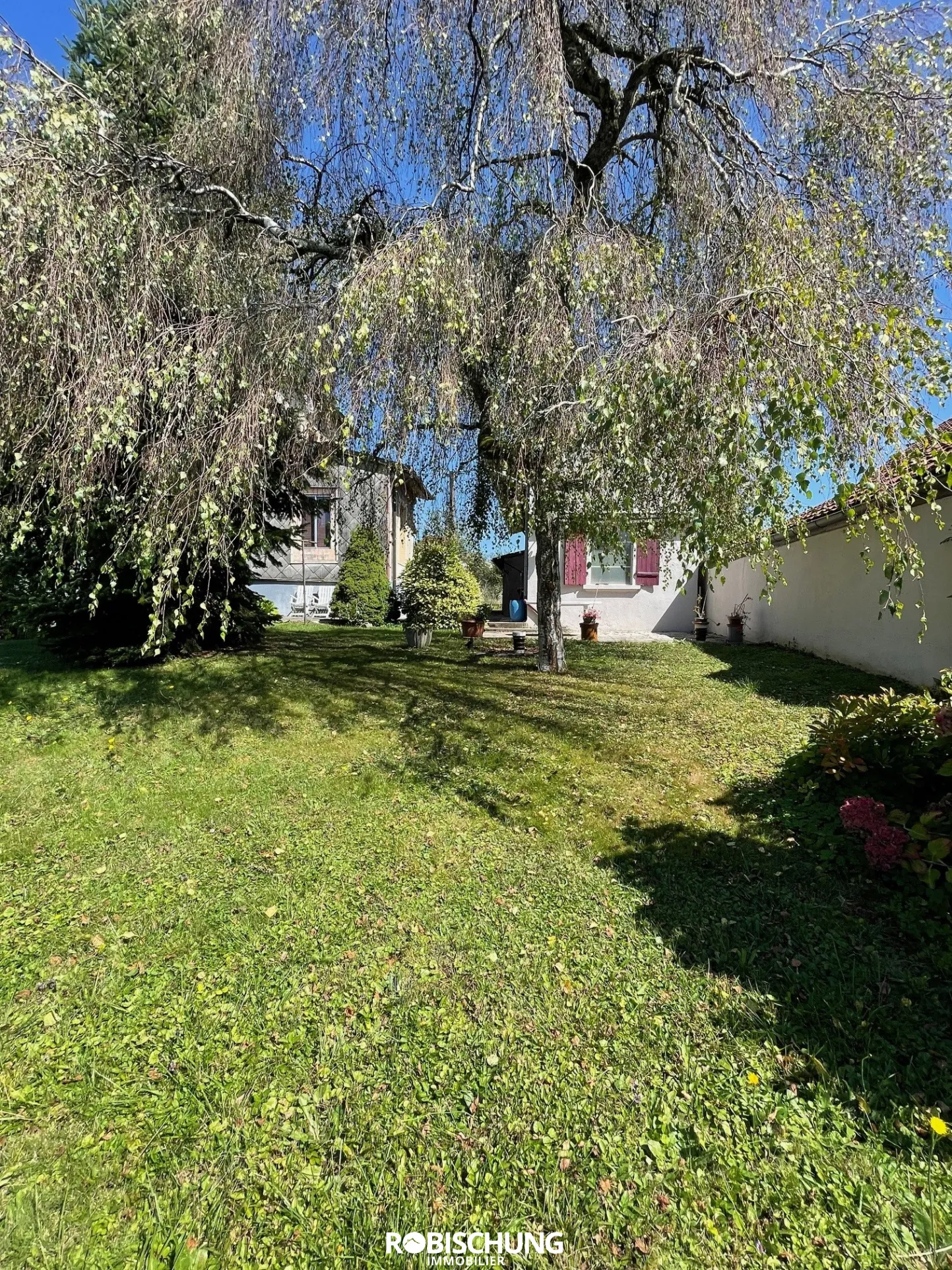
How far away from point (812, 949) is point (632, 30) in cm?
741

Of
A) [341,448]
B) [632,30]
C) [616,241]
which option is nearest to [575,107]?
[632,30]

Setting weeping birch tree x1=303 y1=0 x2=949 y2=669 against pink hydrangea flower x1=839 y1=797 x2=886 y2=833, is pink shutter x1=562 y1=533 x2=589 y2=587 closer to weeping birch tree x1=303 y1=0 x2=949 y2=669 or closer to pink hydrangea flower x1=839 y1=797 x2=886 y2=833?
weeping birch tree x1=303 y1=0 x2=949 y2=669

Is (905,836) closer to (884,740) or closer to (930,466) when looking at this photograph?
(884,740)

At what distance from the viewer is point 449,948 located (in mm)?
2855

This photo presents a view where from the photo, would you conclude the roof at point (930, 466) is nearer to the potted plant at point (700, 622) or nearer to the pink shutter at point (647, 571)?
the potted plant at point (700, 622)

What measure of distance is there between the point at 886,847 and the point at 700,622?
1282cm

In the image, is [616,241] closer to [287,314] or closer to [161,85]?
[287,314]

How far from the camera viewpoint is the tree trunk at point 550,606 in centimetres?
757

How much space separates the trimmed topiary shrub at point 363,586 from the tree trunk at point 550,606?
27.8 feet

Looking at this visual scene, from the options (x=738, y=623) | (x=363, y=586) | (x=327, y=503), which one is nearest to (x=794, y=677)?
(x=738, y=623)

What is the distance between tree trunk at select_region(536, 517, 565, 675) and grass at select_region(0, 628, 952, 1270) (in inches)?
130

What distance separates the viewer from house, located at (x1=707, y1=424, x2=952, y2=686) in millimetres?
6930

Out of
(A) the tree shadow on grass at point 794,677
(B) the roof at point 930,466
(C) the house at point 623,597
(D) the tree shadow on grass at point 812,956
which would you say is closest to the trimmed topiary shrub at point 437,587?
(C) the house at point 623,597

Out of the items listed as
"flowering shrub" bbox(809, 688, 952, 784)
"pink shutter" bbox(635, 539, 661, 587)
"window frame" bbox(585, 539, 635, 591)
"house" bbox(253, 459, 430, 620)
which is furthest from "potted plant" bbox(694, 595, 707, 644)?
"flowering shrub" bbox(809, 688, 952, 784)
